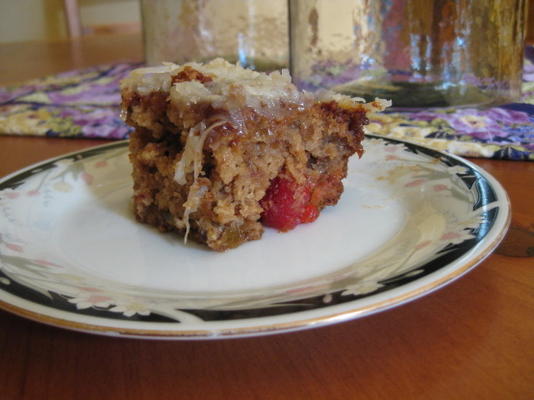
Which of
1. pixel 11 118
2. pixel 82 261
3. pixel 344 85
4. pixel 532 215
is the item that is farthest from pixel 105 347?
pixel 11 118

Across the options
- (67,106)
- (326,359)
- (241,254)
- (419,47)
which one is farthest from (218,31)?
(326,359)

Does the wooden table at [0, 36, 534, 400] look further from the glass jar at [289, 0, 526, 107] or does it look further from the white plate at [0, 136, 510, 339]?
the glass jar at [289, 0, 526, 107]

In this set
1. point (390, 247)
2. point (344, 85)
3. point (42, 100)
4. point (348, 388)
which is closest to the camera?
point (348, 388)

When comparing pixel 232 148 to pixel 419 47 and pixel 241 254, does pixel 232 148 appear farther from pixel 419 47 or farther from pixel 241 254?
pixel 419 47

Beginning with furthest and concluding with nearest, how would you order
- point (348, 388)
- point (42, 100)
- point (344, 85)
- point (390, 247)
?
point (42, 100) → point (344, 85) → point (390, 247) → point (348, 388)

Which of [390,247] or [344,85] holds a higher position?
[344,85]

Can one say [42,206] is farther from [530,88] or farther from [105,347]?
[530,88]
